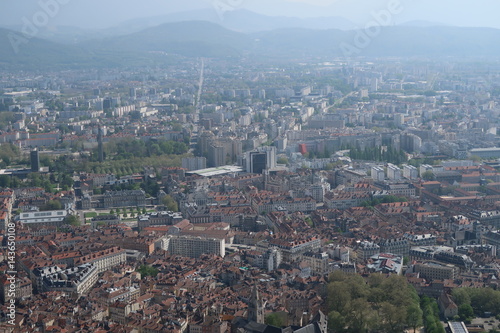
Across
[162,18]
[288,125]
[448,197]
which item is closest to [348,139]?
[288,125]

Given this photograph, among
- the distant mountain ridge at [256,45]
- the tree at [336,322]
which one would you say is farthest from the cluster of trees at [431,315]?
the distant mountain ridge at [256,45]

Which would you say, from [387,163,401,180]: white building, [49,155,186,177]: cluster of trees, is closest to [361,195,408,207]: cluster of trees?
[387,163,401,180]: white building

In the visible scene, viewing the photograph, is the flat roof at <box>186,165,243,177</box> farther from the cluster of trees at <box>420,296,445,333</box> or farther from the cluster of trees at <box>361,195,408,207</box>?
the cluster of trees at <box>420,296,445,333</box>

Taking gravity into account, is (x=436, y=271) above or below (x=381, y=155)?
above

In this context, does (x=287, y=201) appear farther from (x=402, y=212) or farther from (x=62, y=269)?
(x=62, y=269)

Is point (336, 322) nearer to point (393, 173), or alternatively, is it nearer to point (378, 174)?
point (378, 174)

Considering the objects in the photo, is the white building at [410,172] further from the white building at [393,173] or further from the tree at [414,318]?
the tree at [414,318]

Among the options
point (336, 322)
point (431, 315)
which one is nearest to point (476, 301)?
point (431, 315)
